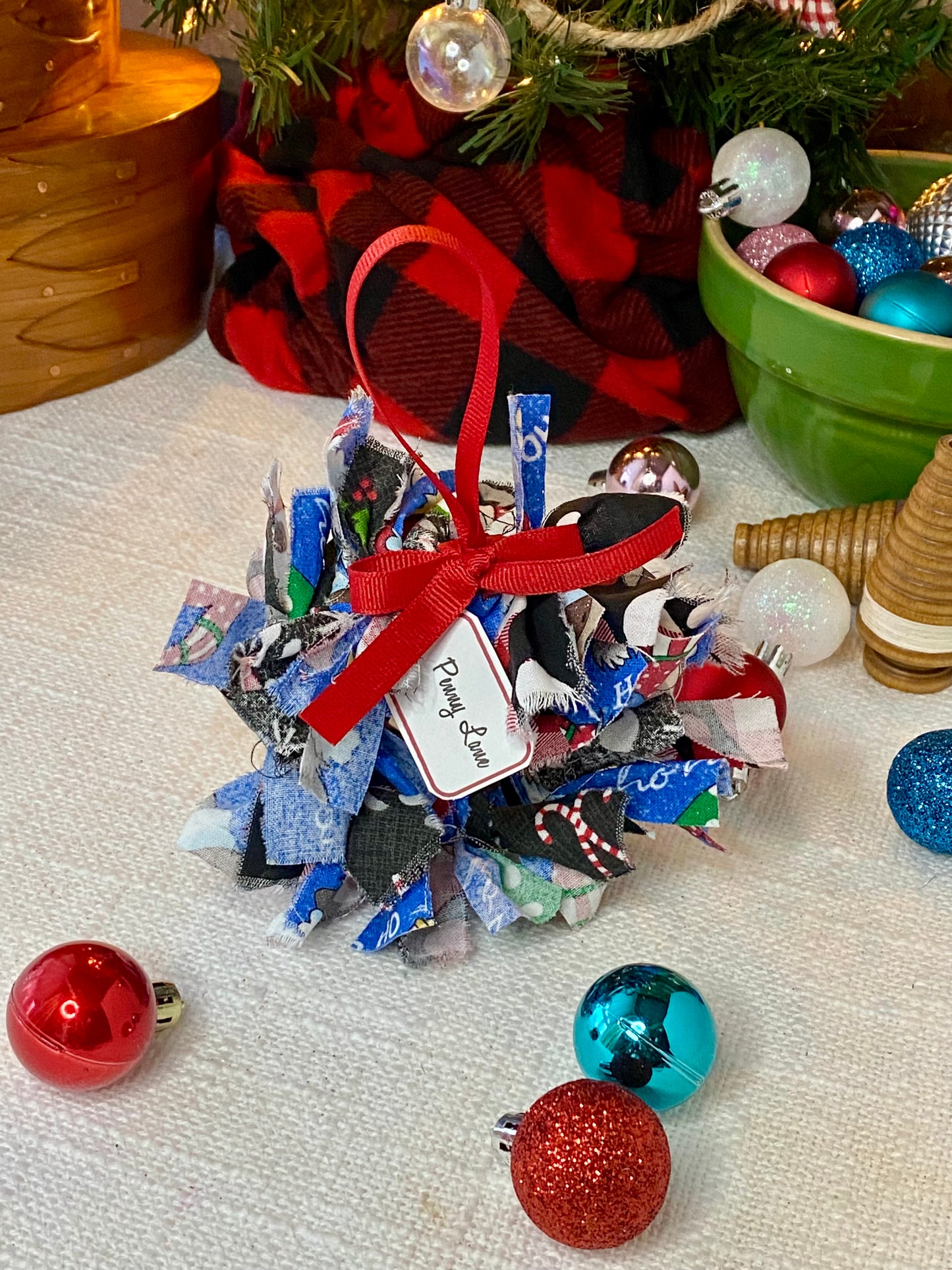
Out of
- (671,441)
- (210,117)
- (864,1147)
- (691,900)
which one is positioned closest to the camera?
(864,1147)

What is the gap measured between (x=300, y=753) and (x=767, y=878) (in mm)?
264

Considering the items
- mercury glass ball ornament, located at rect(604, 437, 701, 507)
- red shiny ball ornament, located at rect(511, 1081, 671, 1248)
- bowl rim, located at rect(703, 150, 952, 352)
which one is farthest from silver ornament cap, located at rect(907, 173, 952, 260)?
red shiny ball ornament, located at rect(511, 1081, 671, 1248)

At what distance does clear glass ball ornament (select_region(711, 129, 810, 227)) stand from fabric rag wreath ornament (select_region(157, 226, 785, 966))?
0.41 meters

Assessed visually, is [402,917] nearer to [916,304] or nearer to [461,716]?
[461,716]

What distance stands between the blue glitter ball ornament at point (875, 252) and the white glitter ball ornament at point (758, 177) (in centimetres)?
5

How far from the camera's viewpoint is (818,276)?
86 cm

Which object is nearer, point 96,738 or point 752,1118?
point 752,1118

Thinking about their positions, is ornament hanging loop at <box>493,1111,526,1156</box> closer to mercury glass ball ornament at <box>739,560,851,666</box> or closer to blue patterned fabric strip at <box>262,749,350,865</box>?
blue patterned fabric strip at <box>262,749,350,865</box>

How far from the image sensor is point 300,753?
1.98 feet

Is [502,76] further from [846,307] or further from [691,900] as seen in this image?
[691,900]

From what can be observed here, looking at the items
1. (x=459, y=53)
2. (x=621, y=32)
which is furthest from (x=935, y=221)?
(x=459, y=53)

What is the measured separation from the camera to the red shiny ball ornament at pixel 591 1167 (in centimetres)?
49

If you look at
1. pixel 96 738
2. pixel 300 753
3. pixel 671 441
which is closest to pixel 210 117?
pixel 671 441

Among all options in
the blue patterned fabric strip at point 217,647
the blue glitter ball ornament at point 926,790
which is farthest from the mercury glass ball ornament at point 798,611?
the blue patterned fabric strip at point 217,647
